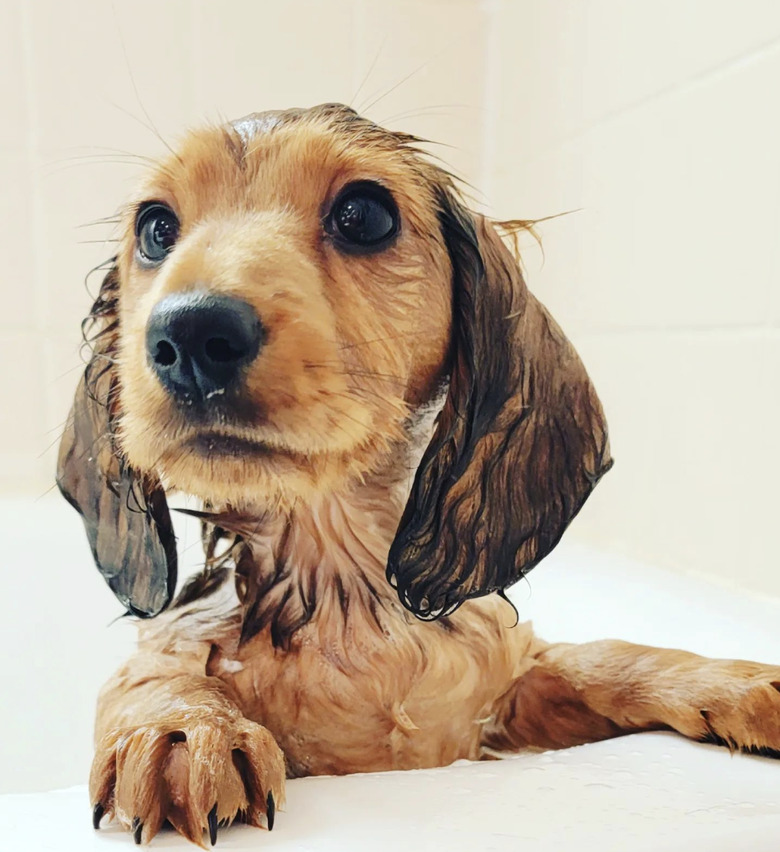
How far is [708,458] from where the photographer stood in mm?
1069

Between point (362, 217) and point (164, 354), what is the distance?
16cm

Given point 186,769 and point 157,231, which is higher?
point 157,231

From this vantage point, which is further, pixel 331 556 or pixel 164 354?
pixel 331 556

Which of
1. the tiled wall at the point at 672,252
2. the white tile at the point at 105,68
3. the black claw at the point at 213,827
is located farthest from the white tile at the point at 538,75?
the black claw at the point at 213,827

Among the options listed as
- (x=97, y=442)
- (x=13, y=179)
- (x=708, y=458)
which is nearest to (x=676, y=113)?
(x=708, y=458)

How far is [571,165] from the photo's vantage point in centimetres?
137

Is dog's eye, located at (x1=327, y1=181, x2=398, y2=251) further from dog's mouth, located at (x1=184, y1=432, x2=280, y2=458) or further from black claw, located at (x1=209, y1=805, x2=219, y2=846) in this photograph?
black claw, located at (x1=209, y1=805, x2=219, y2=846)

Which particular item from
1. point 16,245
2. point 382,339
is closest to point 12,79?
point 16,245

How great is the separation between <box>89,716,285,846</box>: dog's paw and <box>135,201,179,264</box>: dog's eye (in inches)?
10.7

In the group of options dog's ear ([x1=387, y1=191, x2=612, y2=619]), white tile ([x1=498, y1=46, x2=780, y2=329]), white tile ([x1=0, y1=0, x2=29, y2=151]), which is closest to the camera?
dog's ear ([x1=387, y1=191, x2=612, y2=619])

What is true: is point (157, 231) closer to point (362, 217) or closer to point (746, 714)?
point (362, 217)

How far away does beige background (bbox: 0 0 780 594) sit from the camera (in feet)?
3.27

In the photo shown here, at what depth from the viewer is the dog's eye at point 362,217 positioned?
494mm

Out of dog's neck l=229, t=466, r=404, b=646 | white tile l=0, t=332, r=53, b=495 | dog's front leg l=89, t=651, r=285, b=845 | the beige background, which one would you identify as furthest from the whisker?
white tile l=0, t=332, r=53, b=495
